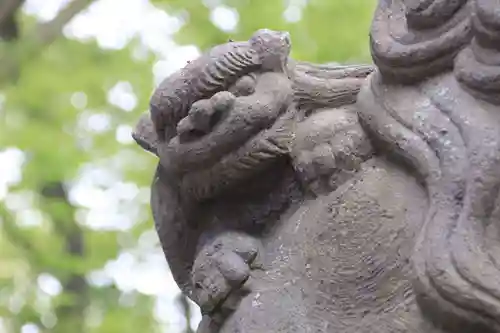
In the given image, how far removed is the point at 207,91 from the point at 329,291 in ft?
0.87

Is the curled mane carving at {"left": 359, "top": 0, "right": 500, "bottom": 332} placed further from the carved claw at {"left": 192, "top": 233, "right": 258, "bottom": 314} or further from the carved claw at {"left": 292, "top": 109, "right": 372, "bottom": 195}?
the carved claw at {"left": 192, "top": 233, "right": 258, "bottom": 314}

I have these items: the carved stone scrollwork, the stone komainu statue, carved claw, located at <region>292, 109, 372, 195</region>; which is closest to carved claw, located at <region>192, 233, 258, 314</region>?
the stone komainu statue

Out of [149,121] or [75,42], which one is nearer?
[149,121]

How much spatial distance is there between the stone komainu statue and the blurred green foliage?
75.8 inches

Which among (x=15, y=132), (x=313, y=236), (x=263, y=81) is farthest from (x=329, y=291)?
(x=15, y=132)

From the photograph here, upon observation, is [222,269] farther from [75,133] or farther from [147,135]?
Answer: [75,133]

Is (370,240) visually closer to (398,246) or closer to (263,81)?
(398,246)

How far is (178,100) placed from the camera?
96cm

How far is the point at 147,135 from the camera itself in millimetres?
1033

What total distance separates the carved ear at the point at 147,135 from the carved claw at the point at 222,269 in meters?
0.14

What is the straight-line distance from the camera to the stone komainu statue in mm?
813

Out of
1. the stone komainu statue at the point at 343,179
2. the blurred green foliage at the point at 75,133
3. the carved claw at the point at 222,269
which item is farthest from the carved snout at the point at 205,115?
the blurred green foliage at the point at 75,133

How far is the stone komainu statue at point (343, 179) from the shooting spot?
0.81 meters

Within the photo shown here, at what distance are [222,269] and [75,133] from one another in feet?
8.18
